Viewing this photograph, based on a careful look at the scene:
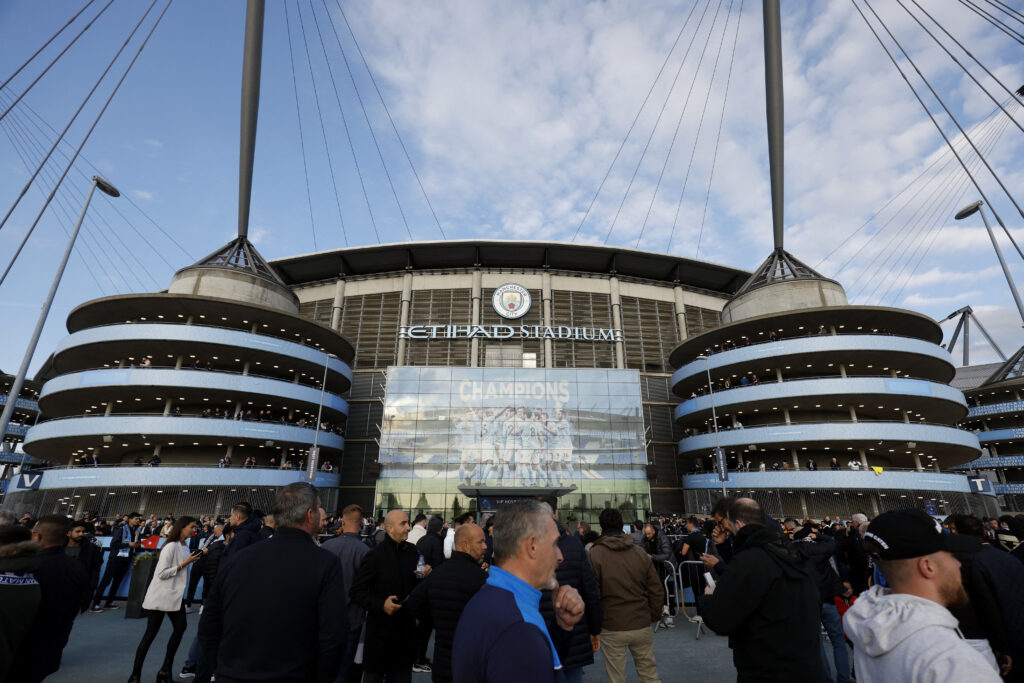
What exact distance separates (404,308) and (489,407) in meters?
15.4

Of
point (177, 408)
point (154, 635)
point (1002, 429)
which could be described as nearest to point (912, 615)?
point (154, 635)

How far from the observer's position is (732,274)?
47750 mm

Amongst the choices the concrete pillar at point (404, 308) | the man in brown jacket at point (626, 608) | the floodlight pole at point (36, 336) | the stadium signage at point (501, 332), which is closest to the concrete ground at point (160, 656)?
the man in brown jacket at point (626, 608)

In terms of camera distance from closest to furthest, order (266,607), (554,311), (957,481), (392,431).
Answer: (266,607), (957,481), (392,431), (554,311)

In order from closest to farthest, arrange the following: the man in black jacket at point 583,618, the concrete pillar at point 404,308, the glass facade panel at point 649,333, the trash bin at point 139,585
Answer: the man in black jacket at point 583,618, the trash bin at point 139,585, the concrete pillar at point 404,308, the glass facade panel at point 649,333

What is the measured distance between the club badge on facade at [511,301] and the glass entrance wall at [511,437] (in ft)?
30.4

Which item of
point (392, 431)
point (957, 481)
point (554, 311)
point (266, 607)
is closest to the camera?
point (266, 607)

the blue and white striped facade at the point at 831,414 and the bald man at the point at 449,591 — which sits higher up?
the blue and white striped facade at the point at 831,414

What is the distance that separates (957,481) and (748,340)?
1568 centimetres

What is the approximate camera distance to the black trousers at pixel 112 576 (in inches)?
425

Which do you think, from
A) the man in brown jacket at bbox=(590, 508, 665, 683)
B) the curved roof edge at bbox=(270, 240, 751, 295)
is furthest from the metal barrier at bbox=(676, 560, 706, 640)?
the curved roof edge at bbox=(270, 240, 751, 295)

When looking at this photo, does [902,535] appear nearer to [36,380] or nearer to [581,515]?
[581,515]

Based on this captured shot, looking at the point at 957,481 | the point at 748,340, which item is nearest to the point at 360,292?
the point at 748,340

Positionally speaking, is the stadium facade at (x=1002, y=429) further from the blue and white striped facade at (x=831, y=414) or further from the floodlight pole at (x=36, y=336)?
the floodlight pole at (x=36, y=336)
